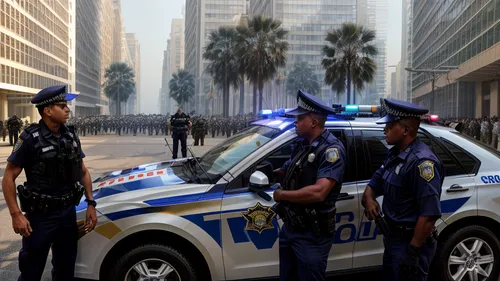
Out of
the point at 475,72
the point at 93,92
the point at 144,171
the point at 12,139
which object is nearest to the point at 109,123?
the point at 12,139

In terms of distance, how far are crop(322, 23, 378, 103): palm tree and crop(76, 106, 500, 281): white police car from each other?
1094 inches

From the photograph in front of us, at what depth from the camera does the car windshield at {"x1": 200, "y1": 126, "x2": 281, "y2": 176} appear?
356 centimetres

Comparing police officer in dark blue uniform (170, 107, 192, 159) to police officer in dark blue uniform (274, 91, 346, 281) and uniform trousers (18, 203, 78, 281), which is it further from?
police officer in dark blue uniform (274, 91, 346, 281)

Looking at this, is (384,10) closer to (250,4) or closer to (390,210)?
(250,4)

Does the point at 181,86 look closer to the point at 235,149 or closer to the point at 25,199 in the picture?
the point at 235,149

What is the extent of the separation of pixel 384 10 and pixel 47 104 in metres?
164

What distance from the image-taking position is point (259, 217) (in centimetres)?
324

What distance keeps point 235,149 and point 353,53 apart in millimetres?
28667

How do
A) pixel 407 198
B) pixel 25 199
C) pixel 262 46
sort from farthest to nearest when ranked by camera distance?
pixel 262 46 < pixel 25 199 < pixel 407 198

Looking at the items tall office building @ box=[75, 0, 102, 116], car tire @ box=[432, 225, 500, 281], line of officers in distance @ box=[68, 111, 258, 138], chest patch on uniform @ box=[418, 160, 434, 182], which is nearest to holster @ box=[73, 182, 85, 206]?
chest patch on uniform @ box=[418, 160, 434, 182]

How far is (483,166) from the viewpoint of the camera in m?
3.70

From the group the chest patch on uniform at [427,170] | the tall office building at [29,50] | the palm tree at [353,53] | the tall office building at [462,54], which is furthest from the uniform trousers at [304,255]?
the tall office building at [29,50]

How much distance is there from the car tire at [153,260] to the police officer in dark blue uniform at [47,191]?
31 cm

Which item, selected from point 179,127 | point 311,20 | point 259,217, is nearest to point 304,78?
point 311,20
